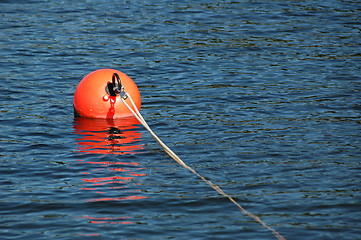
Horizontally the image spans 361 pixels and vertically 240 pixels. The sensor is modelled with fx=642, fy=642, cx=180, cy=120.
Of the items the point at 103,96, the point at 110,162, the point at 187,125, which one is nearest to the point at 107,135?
the point at 103,96

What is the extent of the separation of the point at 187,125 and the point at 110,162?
222 centimetres

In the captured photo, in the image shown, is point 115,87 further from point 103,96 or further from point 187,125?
point 187,125

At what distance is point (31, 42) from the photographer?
1684cm

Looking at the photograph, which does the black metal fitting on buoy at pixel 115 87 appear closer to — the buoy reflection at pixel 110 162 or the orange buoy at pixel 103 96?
the orange buoy at pixel 103 96

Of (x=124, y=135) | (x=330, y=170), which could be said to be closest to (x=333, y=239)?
(x=330, y=170)

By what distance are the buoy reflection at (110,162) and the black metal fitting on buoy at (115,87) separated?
0.59 metres

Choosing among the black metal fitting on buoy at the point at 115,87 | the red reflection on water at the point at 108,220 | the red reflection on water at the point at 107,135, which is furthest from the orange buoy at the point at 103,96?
the red reflection on water at the point at 108,220

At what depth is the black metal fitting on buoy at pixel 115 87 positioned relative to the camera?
10492 millimetres

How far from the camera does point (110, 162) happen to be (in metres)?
9.38

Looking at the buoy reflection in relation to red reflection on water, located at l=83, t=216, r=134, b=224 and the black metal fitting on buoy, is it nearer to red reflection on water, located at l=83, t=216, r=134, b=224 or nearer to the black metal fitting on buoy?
red reflection on water, located at l=83, t=216, r=134, b=224

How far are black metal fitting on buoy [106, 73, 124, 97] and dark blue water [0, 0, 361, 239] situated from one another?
60 cm

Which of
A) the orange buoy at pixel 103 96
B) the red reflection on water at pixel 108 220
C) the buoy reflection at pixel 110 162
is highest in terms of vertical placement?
the orange buoy at pixel 103 96

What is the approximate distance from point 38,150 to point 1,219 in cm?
247

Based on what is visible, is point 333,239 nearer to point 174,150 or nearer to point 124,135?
point 174,150
